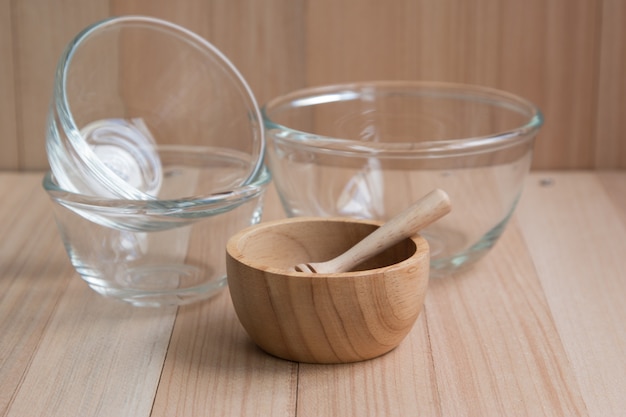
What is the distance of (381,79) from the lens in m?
1.40

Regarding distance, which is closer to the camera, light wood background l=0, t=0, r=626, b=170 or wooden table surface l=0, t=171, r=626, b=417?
wooden table surface l=0, t=171, r=626, b=417

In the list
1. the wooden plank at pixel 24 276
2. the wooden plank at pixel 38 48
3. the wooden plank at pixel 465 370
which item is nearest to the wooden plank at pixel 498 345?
the wooden plank at pixel 465 370

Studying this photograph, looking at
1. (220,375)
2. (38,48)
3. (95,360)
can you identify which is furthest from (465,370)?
(38,48)

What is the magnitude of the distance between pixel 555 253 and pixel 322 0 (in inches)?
21.0

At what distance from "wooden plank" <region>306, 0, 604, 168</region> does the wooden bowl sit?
0.62m

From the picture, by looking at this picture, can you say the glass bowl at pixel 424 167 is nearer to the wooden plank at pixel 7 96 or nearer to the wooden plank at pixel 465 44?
the wooden plank at pixel 465 44

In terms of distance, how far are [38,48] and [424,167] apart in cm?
70

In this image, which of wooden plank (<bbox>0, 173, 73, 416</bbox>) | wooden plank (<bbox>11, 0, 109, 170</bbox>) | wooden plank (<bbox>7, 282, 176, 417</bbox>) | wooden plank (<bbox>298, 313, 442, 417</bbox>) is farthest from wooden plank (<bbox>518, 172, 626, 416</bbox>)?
wooden plank (<bbox>11, 0, 109, 170</bbox>)

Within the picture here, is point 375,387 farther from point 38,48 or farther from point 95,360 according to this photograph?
point 38,48

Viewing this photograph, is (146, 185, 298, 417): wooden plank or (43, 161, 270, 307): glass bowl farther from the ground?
(43, 161, 270, 307): glass bowl

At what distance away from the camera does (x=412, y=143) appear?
0.93 metres

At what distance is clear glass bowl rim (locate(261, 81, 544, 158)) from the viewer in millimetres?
923

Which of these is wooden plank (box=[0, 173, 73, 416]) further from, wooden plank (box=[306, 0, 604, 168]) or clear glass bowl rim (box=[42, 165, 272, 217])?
wooden plank (box=[306, 0, 604, 168])

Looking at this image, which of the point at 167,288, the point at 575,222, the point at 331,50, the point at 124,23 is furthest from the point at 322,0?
the point at 167,288
